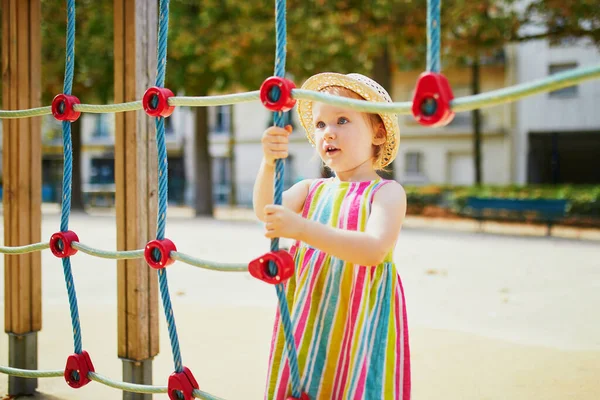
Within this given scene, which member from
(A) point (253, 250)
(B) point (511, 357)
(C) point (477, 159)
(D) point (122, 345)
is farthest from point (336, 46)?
(D) point (122, 345)

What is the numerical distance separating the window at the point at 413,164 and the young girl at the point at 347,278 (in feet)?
79.6

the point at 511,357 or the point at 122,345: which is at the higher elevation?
the point at 122,345

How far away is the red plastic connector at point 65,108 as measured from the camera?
2115 mm

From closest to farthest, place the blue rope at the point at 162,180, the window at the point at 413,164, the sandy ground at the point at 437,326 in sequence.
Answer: the blue rope at the point at 162,180, the sandy ground at the point at 437,326, the window at the point at 413,164

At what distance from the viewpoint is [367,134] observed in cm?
181

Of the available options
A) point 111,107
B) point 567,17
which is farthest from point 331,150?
point 567,17

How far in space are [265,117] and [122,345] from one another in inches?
1007

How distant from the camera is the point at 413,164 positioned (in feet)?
85.0

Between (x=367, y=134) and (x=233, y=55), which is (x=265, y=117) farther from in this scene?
(x=367, y=134)

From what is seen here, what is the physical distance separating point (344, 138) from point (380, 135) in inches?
6.9

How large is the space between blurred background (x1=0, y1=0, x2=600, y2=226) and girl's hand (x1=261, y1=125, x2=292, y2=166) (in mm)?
1794

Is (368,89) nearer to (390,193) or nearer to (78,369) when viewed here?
(390,193)

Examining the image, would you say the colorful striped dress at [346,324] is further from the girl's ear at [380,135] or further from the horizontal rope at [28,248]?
the horizontal rope at [28,248]

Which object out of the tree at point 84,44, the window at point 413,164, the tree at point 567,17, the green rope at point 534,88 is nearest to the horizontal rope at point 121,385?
the green rope at point 534,88
